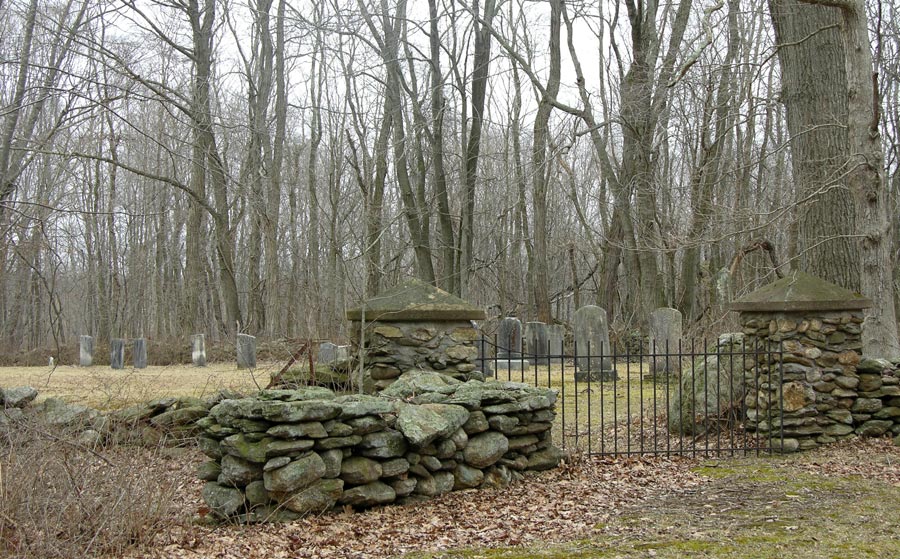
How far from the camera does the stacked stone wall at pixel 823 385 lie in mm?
7496

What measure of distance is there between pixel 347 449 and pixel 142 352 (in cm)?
1239

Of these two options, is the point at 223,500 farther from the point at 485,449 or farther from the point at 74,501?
the point at 485,449

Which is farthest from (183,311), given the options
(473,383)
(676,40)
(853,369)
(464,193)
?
(853,369)

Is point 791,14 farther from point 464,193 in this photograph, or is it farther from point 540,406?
point 464,193

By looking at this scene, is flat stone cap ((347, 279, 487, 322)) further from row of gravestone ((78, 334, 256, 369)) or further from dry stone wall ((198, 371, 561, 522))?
row of gravestone ((78, 334, 256, 369))

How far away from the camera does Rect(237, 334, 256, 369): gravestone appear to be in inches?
601

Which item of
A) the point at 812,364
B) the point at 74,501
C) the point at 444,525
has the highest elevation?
the point at 812,364

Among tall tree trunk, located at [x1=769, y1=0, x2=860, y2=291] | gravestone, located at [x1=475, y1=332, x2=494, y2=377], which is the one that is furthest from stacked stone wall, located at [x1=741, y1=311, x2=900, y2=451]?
gravestone, located at [x1=475, y1=332, x2=494, y2=377]

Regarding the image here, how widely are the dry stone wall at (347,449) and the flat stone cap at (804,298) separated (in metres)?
2.92

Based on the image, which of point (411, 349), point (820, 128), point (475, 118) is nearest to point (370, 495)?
point (411, 349)

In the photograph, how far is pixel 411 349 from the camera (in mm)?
7805

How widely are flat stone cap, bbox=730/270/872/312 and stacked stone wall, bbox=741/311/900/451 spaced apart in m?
0.13

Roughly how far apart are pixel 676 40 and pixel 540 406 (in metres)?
11.9

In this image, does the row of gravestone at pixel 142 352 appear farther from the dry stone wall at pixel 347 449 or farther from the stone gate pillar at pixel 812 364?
the stone gate pillar at pixel 812 364
